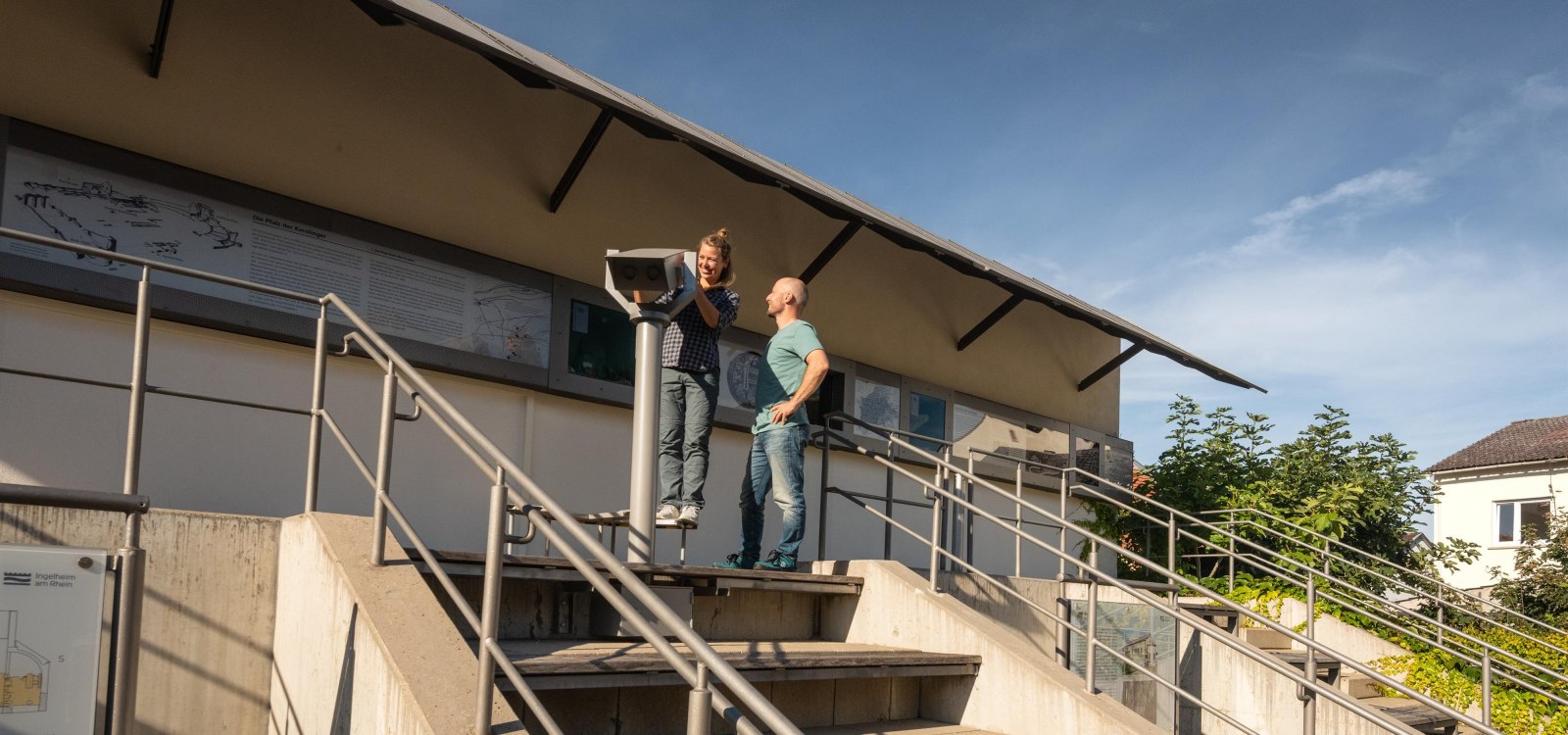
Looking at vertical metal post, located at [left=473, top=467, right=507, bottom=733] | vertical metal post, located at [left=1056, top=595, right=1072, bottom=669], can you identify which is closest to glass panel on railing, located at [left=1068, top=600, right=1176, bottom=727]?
vertical metal post, located at [left=1056, top=595, right=1072, bottom=669]

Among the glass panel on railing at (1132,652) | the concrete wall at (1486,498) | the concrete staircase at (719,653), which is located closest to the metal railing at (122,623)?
the concrete staircase at (719,653)

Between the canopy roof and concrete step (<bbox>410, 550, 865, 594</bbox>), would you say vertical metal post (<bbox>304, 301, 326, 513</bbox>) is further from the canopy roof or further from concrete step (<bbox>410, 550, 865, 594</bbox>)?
the canopy roof

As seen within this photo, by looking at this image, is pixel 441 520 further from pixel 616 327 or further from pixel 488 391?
pixel 616 327

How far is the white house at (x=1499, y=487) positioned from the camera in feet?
98.2

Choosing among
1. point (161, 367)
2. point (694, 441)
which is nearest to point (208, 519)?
point (161, 367)

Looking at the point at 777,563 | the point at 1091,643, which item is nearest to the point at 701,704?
the point at 777,563

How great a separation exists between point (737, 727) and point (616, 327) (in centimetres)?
500

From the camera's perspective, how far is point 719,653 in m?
4.31

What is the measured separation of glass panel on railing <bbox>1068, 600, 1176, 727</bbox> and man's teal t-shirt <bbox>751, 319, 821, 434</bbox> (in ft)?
9.49

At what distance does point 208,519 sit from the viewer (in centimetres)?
388

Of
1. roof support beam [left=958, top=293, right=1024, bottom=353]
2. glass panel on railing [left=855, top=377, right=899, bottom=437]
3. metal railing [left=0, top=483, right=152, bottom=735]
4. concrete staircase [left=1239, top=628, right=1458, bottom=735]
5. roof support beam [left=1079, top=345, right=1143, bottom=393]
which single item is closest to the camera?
→ metal railing [left=0, top=483, right=152, bottom=735]

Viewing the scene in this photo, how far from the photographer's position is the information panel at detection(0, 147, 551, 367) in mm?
4895

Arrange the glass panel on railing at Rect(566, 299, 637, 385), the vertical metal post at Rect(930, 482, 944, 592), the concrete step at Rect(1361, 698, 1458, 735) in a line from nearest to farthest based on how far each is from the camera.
Answer: the vertical metal post at Rect(930, 482, 944, 592), the glass panel on railing at Rect(566, 299, 637, 385), the concrete step at Rect(1361, 698, 1458, 735)

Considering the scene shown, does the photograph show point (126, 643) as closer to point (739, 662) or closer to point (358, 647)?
point (358, 647)
